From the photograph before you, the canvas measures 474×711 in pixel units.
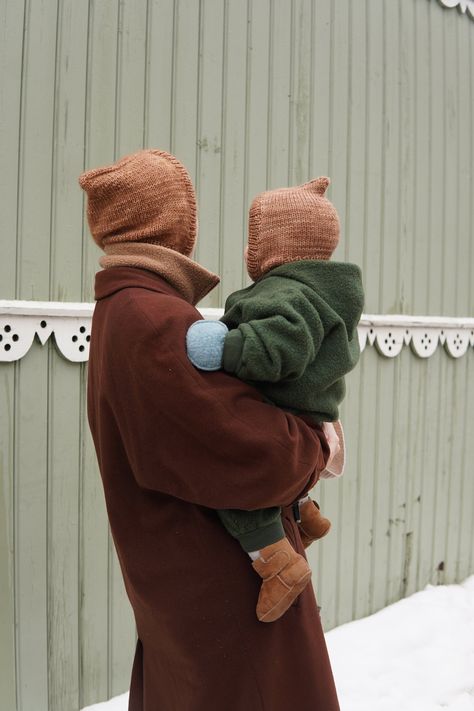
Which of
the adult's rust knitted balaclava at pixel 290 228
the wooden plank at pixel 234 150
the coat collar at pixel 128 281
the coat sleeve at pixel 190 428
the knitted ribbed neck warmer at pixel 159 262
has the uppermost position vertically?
the wooden plank at pixel 234 150

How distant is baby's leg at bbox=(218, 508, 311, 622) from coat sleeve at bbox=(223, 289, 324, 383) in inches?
10.7

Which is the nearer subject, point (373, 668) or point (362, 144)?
point (373, 668)

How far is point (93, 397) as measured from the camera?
1426 mm

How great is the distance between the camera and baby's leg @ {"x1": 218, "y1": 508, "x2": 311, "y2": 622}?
129 centimetres

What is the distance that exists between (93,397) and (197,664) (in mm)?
568

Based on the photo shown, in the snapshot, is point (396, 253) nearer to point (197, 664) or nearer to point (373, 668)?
point (373, 668)

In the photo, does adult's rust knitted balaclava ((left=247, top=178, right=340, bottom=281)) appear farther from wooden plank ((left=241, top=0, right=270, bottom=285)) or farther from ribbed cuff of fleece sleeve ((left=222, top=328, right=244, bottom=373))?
wooden plank ((left=241, top=0, right=270, bottom=285))

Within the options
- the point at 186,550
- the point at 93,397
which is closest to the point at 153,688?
the point at 186,550

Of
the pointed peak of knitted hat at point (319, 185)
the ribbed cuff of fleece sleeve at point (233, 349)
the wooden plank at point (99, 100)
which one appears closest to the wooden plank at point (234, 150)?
the wooden plank at point (99, 100)

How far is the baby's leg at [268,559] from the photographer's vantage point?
1.29 m

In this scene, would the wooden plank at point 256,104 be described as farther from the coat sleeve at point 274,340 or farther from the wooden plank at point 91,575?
the coat sleeve at point 274,340

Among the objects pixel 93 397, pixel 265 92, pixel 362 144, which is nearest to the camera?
pixel 93 397

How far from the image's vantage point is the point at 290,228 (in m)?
1.40

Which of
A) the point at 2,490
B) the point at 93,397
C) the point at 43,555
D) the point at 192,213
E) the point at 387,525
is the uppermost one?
the point at 192,213
